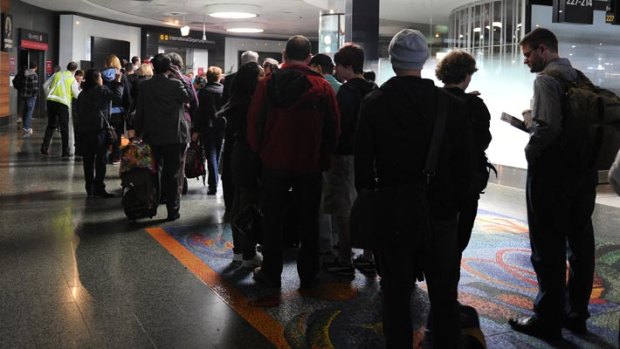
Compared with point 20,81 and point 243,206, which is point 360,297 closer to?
point 243,206

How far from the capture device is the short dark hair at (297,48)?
3795mm

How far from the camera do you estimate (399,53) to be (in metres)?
2.49

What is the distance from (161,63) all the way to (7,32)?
13.7 metres

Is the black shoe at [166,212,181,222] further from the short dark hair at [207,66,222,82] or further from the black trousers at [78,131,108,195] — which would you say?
the short dark hair at [207,66,222,82]

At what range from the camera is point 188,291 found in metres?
3.88

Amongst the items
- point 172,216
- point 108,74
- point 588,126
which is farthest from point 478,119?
point 108,74

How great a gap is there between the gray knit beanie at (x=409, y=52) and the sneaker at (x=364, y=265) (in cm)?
223

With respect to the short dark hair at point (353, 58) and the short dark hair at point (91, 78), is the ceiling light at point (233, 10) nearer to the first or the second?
the short dark hair at point (91, 78)

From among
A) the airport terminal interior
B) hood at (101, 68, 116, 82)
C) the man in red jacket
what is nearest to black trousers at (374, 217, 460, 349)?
the airport terminal interior

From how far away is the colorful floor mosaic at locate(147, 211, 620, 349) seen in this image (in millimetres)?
3188

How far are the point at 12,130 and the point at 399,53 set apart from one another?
15636 millimetres

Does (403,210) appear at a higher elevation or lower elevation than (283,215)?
higher

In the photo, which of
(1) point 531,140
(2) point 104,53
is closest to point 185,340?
(1) point 531,140

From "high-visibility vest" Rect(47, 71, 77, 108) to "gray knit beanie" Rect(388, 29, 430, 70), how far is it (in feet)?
33.3
